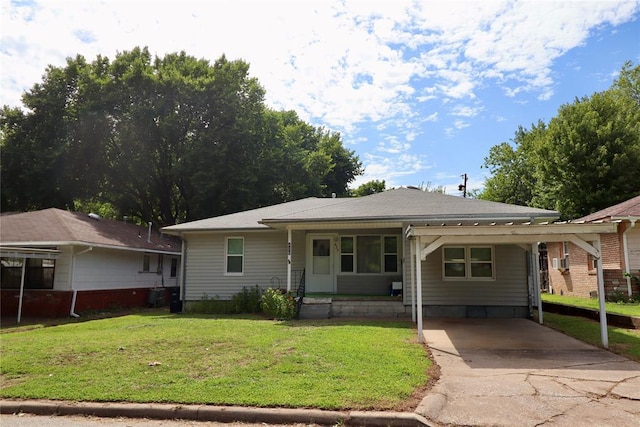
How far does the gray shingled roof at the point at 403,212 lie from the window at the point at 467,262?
1.30 metres

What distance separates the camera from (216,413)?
15.8 feet

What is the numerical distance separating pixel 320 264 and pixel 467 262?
191 inches

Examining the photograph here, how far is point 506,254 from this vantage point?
1287cm

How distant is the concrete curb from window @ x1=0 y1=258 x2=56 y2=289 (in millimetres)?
11139

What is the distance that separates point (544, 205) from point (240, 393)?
94.4ft

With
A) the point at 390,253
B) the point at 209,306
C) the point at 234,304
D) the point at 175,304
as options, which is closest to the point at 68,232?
the point at 175,304

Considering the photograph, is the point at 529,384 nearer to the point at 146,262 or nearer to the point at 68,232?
the point at 68,232

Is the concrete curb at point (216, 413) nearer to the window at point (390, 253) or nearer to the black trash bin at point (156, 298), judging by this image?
the window at point (390, 253)

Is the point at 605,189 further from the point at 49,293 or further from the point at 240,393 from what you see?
the point at 49,293

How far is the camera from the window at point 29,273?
1509 centimetres

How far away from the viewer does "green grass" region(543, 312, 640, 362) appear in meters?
7.73

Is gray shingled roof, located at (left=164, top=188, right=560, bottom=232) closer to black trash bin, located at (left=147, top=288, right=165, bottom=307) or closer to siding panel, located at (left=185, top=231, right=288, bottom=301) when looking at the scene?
siding panel, located at (left=185, top=231, right=288, bottom=301)

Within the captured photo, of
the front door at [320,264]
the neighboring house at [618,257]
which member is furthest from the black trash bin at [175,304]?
the neighboring house at [618,257]

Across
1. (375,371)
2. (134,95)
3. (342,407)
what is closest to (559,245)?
(375,371)
